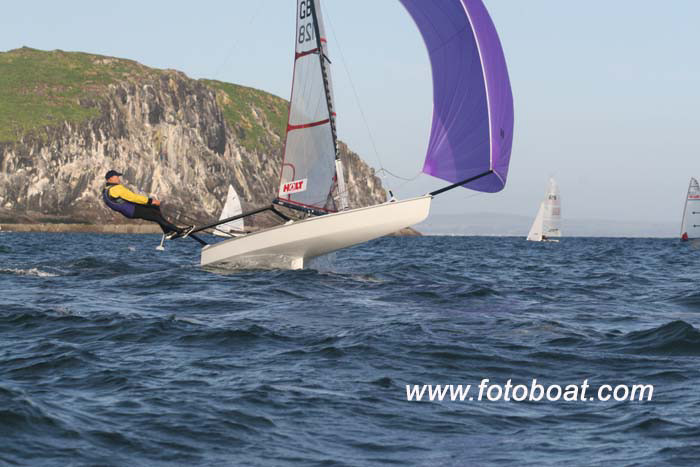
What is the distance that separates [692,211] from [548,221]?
58.4 feet

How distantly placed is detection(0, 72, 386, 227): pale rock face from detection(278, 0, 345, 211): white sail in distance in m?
79.4

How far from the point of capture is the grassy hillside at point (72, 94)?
121 meters

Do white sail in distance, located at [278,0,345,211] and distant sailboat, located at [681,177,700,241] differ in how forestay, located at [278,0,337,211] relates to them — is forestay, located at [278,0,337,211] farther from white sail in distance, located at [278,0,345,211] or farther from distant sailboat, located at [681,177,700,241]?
distant sailboat, located at [681,177,700,241]

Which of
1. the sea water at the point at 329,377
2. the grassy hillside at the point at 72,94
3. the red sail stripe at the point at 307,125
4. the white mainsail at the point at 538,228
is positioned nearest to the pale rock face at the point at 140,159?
the grassy hillside at the point at 72,94

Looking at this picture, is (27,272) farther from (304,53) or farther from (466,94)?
(466,94)

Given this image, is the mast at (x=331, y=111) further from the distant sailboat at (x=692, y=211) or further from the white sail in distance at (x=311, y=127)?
the distant sailboat at (x=692, y=211)

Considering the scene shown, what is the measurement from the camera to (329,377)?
23.0 feet

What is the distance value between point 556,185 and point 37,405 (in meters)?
75.6

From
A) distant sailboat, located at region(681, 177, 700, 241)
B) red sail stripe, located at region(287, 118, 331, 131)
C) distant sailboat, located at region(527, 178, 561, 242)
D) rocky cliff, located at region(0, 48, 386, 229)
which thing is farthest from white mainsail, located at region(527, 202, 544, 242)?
red sail stripe, located at region(287, 118, 331, 131)

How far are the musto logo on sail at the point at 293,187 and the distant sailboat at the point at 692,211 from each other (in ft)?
189

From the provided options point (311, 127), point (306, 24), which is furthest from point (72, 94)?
point (311, 127)

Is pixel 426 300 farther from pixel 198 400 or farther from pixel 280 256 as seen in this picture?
pixel 198 400

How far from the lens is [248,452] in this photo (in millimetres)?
4969

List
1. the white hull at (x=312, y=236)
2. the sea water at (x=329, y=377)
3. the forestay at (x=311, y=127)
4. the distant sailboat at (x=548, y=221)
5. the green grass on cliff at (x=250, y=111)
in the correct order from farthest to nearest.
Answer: the green grass on cliff at (x=250, y=111), the distant sailboat at (x=548, y=221), the forestay at (x=311, y=127), the white hull at (x=312, y=236), the sea water at (x=329, y=377)
